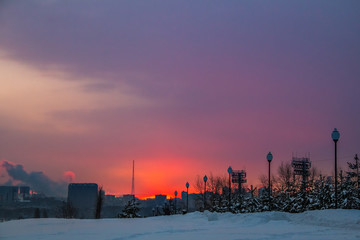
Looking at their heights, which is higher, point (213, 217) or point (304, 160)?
point (304, 160)

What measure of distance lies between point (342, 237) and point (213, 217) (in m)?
12.9

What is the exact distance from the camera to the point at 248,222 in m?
22.0

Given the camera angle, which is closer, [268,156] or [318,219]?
[318,219]

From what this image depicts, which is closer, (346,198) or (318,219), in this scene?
(318,219)

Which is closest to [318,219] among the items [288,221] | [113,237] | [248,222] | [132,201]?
[288,221]

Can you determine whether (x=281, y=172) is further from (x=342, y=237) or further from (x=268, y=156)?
(x=342, y=237)

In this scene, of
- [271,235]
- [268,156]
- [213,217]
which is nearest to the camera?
[271,235]

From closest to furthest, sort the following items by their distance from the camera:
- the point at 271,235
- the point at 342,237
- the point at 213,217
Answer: the point at 342,237
the point at 271,235
the point at 213,217

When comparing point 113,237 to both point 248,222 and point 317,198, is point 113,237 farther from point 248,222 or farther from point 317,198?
point 317,198

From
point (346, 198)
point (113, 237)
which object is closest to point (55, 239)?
point (113, 237)

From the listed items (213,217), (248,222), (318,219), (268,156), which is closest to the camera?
(318,219)

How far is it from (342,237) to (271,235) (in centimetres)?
228

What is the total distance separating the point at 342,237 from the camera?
1423cm

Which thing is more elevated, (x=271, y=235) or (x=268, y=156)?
(x=268, y=156)
